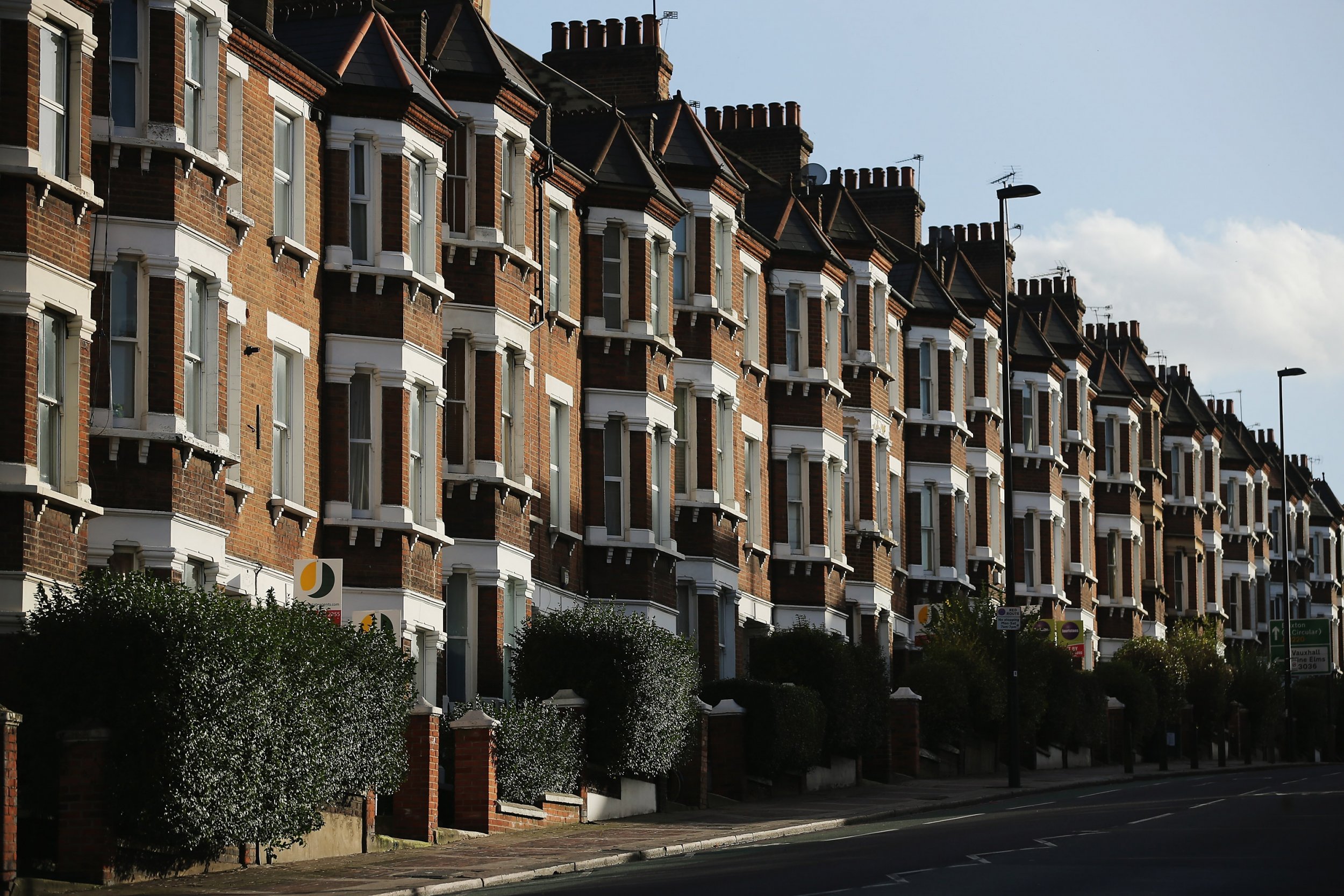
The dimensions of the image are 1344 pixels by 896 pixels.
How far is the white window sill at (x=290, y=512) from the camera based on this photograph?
30.1m

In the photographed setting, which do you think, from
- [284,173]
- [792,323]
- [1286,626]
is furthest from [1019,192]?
[1286,626]

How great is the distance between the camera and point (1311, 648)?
87.2 metres

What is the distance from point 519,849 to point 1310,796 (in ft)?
58.3

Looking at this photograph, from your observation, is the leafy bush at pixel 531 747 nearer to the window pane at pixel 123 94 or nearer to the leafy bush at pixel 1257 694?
the window pane at pixel 123 94

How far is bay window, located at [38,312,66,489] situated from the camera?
24.3 m

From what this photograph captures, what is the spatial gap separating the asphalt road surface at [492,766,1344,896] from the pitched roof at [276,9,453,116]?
1235 centimetres

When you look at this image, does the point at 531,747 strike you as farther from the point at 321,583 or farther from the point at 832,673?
the point at 832,673

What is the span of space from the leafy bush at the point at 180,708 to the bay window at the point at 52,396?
1.41 m

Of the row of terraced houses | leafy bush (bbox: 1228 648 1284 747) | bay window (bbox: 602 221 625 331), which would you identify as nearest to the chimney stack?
the row of terraced houses

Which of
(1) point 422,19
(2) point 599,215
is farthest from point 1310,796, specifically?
(1) point 422,19

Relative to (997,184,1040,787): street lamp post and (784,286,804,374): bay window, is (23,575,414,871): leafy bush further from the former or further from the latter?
(784,286,804,374): bay window

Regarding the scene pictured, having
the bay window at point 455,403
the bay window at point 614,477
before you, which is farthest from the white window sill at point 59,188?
the bay window at point 614,477

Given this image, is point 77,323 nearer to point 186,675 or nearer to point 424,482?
point 186,675

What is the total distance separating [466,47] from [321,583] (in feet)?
42.5
